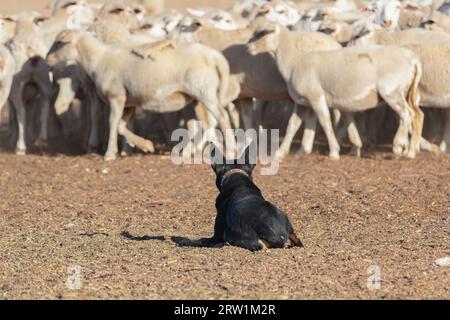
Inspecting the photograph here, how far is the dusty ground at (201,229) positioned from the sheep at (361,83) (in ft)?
1.97

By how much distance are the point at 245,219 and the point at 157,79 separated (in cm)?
766

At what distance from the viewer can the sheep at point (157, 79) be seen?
1659 centimetres

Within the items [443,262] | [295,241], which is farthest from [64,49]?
[443,262]

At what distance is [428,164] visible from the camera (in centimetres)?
1542

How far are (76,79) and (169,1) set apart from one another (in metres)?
30.4

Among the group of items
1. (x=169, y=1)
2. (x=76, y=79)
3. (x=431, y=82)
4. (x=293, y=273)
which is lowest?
(x=169, y=1)

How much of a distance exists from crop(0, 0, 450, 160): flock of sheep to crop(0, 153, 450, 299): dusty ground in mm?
800

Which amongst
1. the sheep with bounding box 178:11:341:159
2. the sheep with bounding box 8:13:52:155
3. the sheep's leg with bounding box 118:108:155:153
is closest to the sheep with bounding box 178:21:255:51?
the sheep with bounding box 178:11:341:159

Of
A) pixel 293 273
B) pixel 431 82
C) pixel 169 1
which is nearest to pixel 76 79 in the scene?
pixel 431 82

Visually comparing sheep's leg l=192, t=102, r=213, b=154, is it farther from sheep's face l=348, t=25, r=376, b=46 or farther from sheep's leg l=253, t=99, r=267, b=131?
sheep's face l=348, t=25, r=376, b=46

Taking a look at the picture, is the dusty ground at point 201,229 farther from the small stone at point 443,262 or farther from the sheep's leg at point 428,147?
the sheep's leg at point 428,147

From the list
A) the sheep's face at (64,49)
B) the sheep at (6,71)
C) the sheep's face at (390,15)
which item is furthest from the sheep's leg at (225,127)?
the sheep's face at (390,15)

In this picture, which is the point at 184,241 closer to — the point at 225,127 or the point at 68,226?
the point at 68,226
